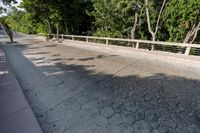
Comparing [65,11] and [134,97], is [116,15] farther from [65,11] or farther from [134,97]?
[134,97]

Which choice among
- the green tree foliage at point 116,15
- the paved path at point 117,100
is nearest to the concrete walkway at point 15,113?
the paved path at point 117,100

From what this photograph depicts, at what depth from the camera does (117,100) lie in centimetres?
452

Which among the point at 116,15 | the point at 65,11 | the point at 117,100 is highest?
the point at 65,11

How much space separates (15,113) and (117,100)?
2.42 metres

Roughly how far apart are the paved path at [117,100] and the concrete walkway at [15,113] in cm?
30

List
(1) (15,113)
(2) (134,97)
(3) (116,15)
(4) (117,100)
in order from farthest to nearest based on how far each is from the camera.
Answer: (3) (116,15)
(2) (134,97)
(4) (117,100)
(1) (15,113)

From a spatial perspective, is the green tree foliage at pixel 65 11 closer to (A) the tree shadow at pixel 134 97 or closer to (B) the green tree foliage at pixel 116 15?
(B) the green tree foliage at pixel 116 15

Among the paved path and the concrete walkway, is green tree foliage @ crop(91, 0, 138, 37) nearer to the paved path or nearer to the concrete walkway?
the paved path

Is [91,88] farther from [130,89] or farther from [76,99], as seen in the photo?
[130,89]

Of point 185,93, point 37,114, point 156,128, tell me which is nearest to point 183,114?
point 156,128

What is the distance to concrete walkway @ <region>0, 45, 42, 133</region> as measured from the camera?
125 inches

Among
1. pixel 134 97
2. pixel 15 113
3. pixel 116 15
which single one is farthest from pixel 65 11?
pixel 15 113

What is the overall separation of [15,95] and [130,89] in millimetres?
3227

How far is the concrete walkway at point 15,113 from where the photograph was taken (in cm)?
317
